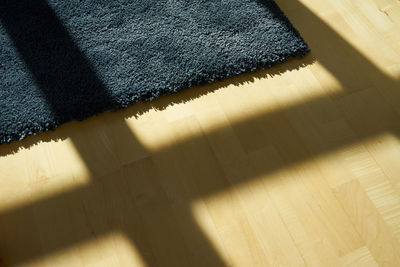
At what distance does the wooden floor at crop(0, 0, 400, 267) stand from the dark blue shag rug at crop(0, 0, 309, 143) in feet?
0.20

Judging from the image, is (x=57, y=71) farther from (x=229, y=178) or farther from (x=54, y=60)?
(x=229, y=178)

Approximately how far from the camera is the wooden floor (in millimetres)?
1254

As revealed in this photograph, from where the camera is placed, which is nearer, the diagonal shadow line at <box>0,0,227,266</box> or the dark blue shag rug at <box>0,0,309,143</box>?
the diagonal shadow line at <box>0,0,227,266</box>

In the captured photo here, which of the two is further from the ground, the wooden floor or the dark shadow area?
the dark shadow area

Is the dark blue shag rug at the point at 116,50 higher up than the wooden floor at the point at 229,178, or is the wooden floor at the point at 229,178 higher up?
the dark blue shag rug at the point at 116,50

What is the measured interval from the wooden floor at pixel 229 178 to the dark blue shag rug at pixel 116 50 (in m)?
0.06

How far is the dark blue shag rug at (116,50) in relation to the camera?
1500 mm

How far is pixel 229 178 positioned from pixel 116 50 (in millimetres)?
703

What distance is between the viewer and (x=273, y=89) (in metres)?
1.56

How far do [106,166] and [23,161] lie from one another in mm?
292

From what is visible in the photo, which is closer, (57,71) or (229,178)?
(229,178)

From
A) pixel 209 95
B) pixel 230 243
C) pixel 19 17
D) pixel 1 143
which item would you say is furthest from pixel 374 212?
pixel 19 17

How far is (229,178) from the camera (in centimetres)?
137

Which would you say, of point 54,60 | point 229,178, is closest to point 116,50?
point 54,60
